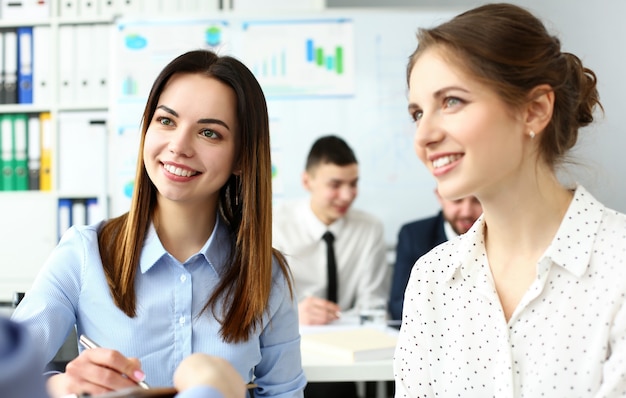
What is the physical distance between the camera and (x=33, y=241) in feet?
14.1

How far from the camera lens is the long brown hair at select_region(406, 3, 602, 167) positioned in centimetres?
126

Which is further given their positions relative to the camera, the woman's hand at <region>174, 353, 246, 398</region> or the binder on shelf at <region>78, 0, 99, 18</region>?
the binder on shelf at <region>78, 0, 99, 18</region>

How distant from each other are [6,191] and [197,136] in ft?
10.2

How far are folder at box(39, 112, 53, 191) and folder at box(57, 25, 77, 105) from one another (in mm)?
150

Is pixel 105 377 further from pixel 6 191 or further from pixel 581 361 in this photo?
pixel 6 191

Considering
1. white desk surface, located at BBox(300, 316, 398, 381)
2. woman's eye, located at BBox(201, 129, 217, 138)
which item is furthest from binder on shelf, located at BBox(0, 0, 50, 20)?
woman's eye, located at BBox(201, 129, 217, 138)

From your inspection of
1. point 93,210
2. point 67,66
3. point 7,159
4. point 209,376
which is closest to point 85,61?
point 67,66

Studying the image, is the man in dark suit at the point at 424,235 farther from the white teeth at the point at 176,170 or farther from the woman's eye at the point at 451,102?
the woman's eye at the point at 451,102

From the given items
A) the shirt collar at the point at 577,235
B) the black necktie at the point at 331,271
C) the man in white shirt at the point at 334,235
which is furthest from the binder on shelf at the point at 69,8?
the shirt collar at the point at 577,235

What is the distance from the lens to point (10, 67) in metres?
4.32

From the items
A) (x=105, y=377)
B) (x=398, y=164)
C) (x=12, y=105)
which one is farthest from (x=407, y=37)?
(x=105, y=377)

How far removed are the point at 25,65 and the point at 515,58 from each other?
3699 millimetres

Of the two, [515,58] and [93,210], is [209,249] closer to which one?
[515,58]

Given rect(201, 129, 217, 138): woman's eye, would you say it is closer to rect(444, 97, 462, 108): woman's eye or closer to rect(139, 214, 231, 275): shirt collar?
rect(139, 214, 231, 275): shirt collar
